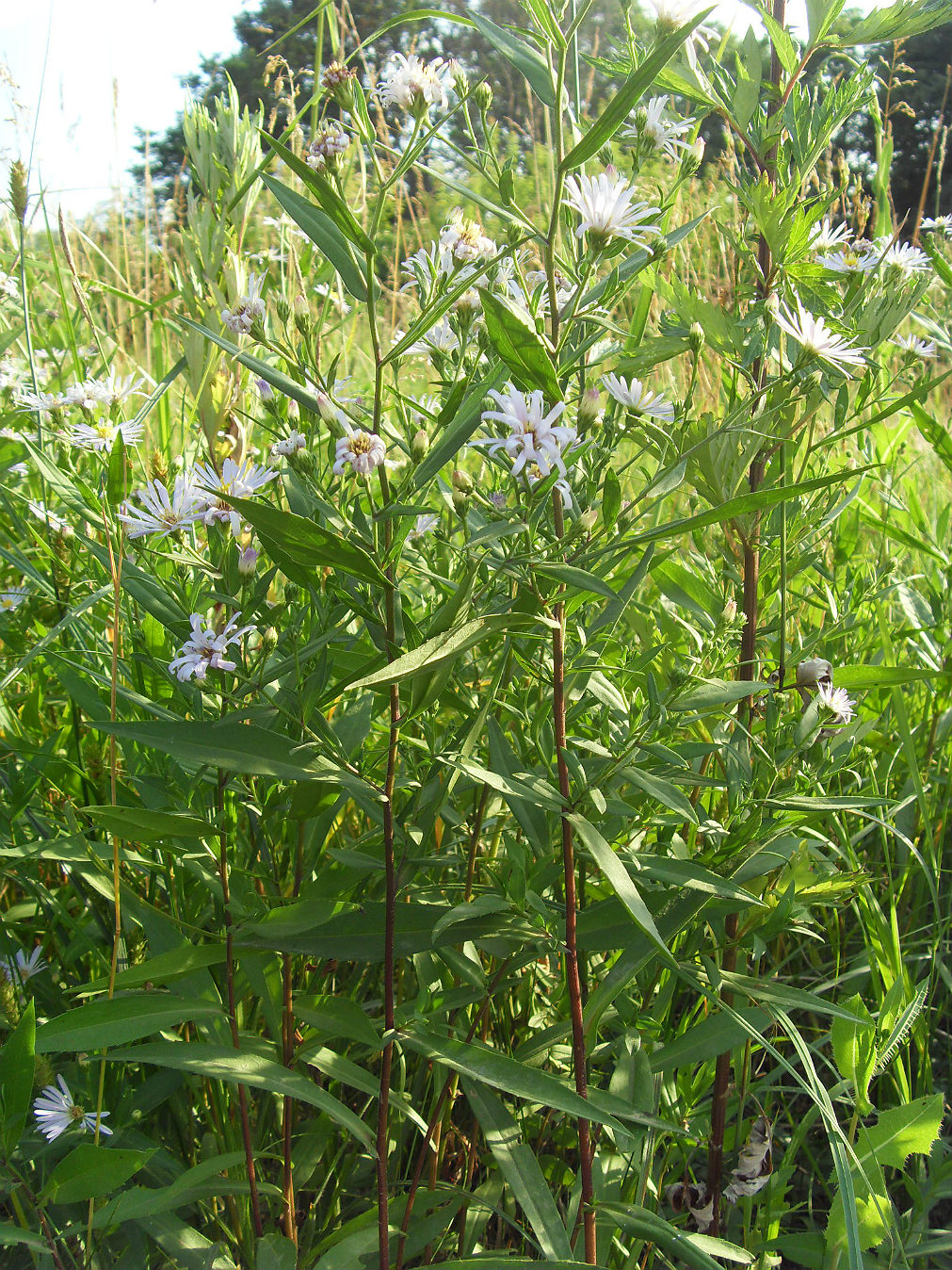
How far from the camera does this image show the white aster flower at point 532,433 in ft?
2.15

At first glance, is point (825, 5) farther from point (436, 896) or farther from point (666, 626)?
point (436, 896)

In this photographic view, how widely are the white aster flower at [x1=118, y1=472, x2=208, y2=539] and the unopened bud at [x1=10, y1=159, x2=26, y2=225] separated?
0.68m

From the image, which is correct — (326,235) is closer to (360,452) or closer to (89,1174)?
(360,452)

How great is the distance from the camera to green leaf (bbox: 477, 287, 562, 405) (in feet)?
2.14

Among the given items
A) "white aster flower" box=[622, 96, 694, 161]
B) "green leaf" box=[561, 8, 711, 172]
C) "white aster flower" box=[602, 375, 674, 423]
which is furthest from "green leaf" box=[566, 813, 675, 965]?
"white aster flower" box=[622, 96, 694, 161]

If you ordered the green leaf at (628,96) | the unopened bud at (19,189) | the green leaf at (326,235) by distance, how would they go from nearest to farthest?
the green leaf at (628,96), the green leaf at (326,235), the unopened bud at (19,189)

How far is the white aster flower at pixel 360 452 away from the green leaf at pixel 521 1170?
0.54 m

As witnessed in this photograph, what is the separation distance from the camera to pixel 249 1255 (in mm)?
889

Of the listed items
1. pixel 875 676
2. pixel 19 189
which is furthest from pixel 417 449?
pixel 19 189

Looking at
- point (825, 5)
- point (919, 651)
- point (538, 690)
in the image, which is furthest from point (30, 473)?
point (919, 651)

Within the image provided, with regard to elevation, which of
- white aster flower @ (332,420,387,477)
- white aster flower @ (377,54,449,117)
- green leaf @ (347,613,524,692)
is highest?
white aster flower @ (377,54,449,117)

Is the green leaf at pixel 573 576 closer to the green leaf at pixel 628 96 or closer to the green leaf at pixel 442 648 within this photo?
the green leaf at pixel 442 648

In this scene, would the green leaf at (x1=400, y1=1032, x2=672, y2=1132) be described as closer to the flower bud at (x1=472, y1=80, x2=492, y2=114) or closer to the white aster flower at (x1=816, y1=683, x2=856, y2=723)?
the white aster flower at (x1=816, y1=683, x2=856, y2=723)

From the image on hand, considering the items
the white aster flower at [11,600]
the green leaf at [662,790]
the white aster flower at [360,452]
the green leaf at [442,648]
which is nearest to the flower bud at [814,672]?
the green leaf at [662,790]
